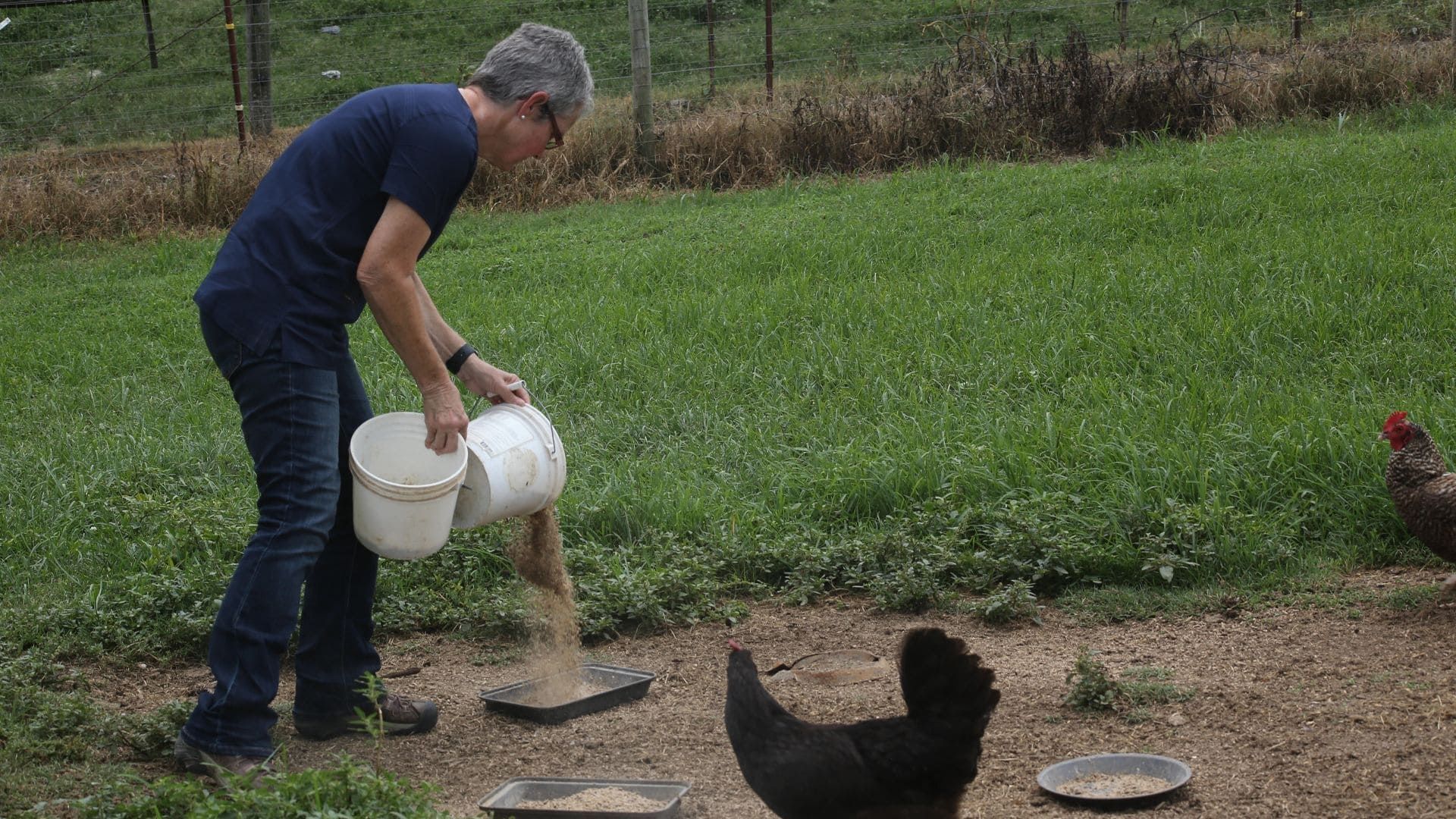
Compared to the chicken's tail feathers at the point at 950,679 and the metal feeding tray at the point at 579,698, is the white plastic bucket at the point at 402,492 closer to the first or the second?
the metal feeding tray at the point at 579,698

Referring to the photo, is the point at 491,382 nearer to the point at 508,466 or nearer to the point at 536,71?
the point at 508,466

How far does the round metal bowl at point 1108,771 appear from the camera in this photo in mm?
3312

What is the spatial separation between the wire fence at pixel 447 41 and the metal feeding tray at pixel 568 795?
12949 mm

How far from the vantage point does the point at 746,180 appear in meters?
12.8

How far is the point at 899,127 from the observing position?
12.5m

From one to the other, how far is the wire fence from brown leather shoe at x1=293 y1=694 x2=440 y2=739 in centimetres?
1246

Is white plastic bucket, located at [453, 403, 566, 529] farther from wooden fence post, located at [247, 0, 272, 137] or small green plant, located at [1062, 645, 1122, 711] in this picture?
wooden fence post, located at [247, 0, 272, 137]

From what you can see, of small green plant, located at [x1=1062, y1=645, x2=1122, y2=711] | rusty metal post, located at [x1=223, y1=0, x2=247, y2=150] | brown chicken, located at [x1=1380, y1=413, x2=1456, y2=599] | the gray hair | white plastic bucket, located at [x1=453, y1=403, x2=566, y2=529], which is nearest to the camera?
the gray hair

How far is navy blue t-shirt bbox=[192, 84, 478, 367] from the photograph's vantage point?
3.37 meters

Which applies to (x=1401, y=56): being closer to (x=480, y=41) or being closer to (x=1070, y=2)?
(x=1070, y=2)

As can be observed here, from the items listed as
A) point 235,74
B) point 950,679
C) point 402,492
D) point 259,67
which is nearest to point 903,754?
point 950,679

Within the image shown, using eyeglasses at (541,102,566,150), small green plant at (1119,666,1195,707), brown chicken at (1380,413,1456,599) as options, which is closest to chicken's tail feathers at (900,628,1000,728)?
small green plant at (1119,666,1195,707)

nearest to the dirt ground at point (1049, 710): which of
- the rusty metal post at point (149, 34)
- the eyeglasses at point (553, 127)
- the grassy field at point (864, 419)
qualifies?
the grassy field at point (864, 419)

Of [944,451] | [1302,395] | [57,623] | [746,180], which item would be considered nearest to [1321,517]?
[1302,395]
